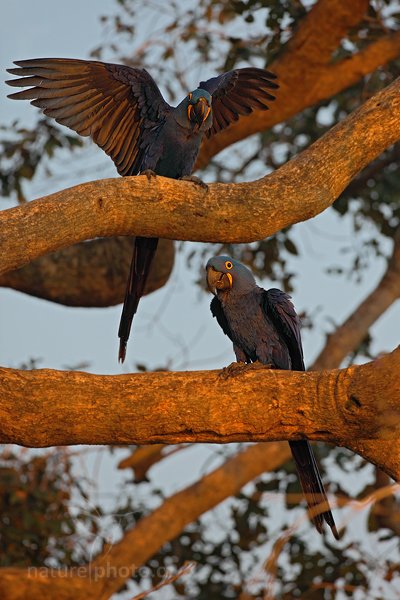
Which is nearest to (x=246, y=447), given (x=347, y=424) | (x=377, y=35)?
(x=377, y=35)

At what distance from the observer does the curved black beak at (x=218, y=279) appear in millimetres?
3689

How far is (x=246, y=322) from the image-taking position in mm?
3662

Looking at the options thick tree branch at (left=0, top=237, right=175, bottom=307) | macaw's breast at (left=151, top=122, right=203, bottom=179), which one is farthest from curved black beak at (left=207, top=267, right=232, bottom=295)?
thick tree branch at (left=0, top=237, right=175, bottom=307)

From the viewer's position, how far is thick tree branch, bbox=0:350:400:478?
2670 mm

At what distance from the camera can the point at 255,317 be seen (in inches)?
144

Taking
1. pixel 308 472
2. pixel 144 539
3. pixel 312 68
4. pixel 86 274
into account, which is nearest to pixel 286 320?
pixel 308 472

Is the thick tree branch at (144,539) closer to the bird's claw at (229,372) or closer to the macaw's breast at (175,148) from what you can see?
the bird's claw at (229,372)

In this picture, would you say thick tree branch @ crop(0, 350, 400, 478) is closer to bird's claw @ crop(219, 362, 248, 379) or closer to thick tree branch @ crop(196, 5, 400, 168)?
bird's claw @ crop(219, 362, 248, 379)

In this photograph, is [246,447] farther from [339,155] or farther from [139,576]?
[339,155]

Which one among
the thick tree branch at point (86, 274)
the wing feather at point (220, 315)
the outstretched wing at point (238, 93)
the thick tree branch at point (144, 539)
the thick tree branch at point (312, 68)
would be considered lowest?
the thick tree branch at point (144, 539)

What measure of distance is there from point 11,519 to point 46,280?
1.35 meters

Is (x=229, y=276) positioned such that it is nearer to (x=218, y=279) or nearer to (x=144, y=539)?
(x=218, y=279)

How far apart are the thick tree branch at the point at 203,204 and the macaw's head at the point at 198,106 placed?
891 millimetres

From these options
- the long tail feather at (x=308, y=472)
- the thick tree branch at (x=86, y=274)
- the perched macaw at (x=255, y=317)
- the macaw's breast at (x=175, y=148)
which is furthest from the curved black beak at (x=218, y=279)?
the thick tree branch at (x=86, y=274)
